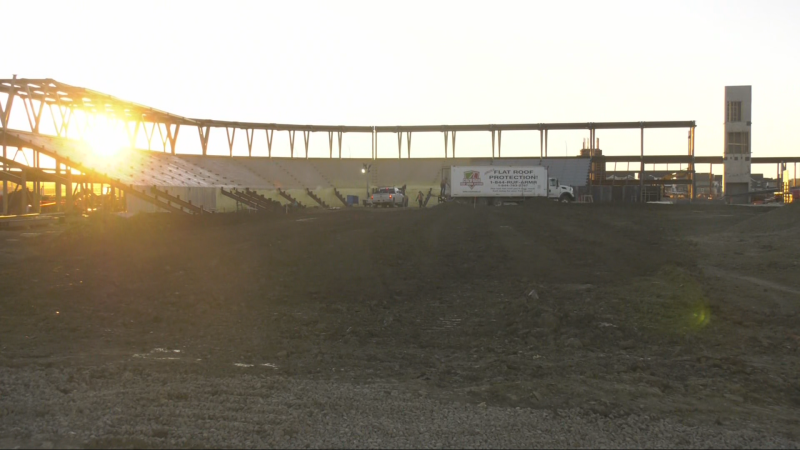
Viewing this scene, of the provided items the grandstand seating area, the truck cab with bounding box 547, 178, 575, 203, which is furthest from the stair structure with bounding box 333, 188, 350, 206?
the truck cab with bounding box 547, 178, 575, 203

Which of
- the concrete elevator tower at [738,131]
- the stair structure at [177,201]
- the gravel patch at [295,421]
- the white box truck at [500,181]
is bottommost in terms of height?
the gravel patch at [295,421]

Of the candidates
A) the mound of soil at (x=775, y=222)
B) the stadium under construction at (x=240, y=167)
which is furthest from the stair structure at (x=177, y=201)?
the mound of soil at (x=775, y=222)

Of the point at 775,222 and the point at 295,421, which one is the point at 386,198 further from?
the point at 295,421

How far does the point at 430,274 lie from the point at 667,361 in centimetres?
751

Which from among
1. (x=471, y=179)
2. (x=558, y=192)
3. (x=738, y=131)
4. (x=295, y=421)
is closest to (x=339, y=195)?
(x=471, y=179)

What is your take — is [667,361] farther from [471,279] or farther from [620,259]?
[620,259]

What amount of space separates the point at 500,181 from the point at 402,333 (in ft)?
172

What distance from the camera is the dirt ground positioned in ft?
20.1

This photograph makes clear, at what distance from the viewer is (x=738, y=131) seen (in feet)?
225

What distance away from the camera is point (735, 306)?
36.6 feet

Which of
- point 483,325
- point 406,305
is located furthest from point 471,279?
point 483,325

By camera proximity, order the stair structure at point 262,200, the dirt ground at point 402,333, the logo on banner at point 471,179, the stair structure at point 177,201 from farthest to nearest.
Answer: the logo on banner at point 471,179 < the stair structure at point 262,200 < the stair structure at point 177,201 < the dirt ground at point 402,333

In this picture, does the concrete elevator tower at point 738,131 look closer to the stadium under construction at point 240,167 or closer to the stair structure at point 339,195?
the stadium under construction at point 240,167

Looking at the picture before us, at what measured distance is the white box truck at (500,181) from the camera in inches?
2378
